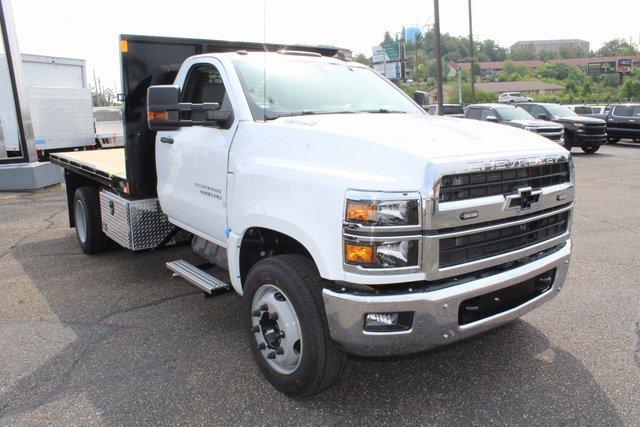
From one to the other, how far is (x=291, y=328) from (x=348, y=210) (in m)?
0.86

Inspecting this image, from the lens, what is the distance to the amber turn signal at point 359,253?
9.04ft

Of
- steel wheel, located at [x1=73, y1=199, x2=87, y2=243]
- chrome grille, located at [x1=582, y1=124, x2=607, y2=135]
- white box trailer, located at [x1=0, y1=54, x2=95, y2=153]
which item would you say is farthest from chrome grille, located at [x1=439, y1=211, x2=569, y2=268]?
chrome grille, located at [x1=582, y1=124, x2=607, y2=135]

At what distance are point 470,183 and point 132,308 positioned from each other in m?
3.35

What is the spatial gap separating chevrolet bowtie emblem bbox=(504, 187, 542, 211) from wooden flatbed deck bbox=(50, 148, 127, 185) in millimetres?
3697

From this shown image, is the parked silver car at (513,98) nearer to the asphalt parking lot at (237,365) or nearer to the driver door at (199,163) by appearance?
the asphalt parking lot at (237,365)

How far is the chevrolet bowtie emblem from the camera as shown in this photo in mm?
3061

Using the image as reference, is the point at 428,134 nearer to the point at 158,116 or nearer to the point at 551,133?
the point at 158,116

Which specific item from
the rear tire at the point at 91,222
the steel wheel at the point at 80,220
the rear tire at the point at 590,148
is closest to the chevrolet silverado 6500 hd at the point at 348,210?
the rear tire at the point at 91,222

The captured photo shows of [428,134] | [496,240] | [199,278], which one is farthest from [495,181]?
[199,278]

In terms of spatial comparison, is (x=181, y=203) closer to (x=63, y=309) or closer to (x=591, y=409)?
(x=63, y=309)

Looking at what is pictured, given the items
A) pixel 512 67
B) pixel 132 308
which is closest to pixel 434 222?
pixel 132 308

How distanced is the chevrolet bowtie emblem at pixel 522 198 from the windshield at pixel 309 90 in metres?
1.50

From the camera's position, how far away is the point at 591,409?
3.21 m

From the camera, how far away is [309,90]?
4.18 metres
